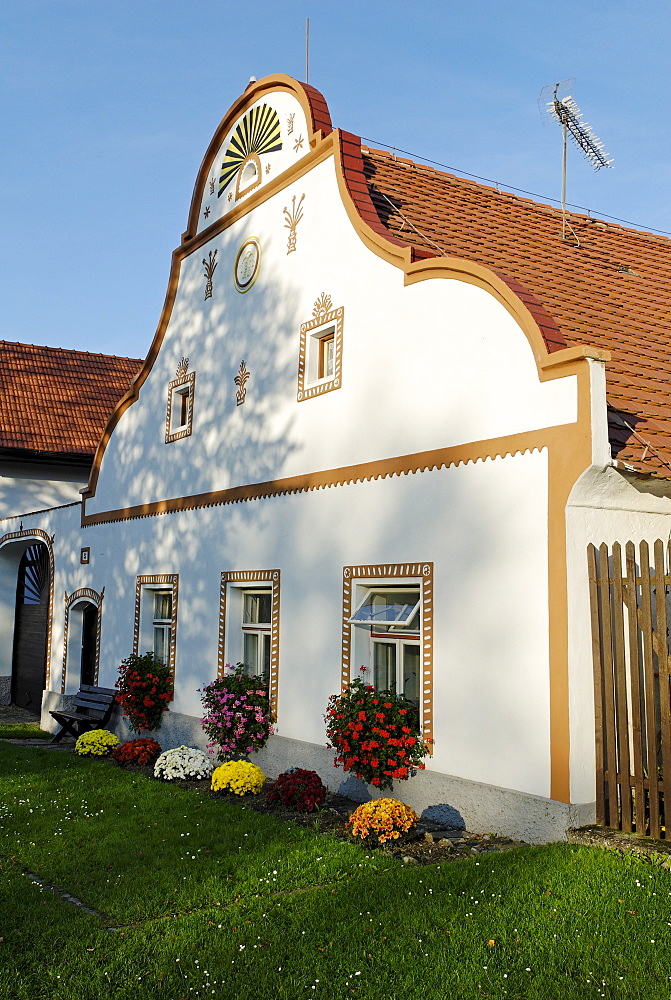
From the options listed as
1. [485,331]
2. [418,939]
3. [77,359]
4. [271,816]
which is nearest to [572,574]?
[485,331]

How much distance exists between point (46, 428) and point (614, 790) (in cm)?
1744

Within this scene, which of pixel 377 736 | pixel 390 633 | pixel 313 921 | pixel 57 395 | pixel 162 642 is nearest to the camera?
pixel 313 921

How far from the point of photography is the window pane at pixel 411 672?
8.86 m

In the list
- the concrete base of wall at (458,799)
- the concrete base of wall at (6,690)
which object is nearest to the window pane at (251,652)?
the concrete base of wall at (458,799)

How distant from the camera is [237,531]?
11.8m

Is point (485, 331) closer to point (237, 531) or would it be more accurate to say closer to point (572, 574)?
point (572, 574)

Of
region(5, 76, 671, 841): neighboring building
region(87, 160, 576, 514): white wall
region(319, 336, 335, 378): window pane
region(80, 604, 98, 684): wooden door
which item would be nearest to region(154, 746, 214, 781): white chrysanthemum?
region(5, 76, 671, 841): neighboring building

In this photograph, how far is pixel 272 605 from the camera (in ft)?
35.6

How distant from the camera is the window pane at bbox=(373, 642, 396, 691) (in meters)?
9.19

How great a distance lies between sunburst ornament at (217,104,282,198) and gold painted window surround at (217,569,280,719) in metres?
5.35

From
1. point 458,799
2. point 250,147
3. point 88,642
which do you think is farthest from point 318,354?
point 88,642

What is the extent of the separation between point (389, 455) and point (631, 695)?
351 centimetres

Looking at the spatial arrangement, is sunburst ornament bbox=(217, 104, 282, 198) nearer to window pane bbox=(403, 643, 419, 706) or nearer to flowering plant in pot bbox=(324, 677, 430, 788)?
window pane bbox=(403, 643, 419, 706)

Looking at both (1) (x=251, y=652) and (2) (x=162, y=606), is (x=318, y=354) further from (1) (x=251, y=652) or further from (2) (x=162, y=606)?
(2) (x=162, y=606)
